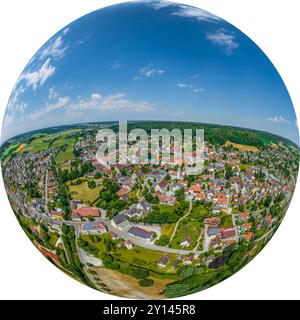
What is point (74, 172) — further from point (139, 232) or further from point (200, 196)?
point (200, 196)

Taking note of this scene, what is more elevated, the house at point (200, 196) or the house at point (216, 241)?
the house at point (200, 196)

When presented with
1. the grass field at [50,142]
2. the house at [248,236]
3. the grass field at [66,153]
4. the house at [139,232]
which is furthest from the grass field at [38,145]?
the house at [248,236]

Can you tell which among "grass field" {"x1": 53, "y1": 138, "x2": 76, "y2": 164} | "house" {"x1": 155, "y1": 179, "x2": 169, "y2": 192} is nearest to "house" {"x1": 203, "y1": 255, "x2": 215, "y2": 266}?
"house" {"x1": 155, "y1": 179, "x2": 169, "y2": 192}

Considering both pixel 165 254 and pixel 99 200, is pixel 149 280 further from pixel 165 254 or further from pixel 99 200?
pixel 99 200

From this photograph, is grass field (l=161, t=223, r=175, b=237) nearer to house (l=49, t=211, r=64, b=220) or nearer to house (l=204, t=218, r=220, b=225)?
house (l=204, t=218, r=220, b=225)

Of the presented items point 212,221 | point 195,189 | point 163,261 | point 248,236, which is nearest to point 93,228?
point 163,261

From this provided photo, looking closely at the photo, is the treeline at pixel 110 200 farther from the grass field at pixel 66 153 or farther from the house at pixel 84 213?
the grass field at pixel 66 153
